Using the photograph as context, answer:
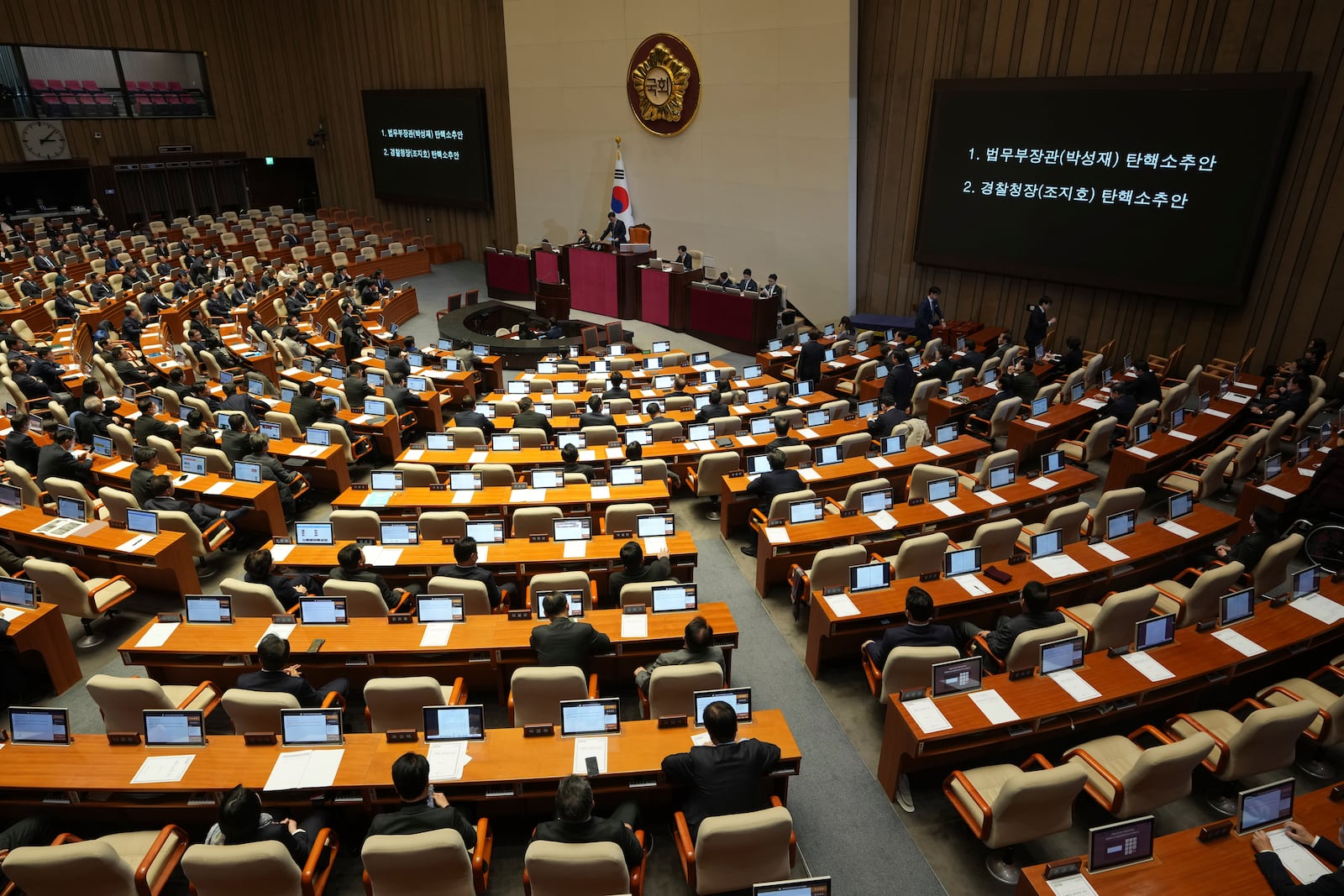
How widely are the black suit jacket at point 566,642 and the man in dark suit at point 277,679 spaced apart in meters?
1.45

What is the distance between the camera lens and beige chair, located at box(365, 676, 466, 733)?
4801 mm

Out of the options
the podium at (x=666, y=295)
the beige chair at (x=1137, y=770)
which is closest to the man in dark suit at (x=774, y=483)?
the beige chair at (x=1137, y=770)

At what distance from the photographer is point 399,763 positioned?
12.4 ft

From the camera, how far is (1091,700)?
15.9ft

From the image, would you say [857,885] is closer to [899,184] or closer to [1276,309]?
[1276,309]

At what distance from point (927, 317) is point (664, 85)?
8.50 m

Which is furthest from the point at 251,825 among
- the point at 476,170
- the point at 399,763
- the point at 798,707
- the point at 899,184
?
the point at 476,170

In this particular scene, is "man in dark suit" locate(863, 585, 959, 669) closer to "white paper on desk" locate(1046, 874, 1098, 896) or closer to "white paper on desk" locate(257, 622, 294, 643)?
A: "white paper on desk" locate(1046, 874, 1098, 896)

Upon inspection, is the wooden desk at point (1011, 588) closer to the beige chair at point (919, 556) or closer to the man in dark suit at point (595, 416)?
the beige chair at point (919, 556)

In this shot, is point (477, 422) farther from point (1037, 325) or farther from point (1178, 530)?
point (1037, 325)

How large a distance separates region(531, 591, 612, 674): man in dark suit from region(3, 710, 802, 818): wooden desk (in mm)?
721

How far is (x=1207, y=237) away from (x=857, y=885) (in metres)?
11.6

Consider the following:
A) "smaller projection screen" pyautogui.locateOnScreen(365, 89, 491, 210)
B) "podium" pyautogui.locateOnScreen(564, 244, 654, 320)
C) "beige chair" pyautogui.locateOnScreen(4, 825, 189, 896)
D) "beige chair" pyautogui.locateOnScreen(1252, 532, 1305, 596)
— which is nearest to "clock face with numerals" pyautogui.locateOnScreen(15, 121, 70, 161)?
"smaller projection screen" pyautogui.locateOnScreen(365, 89, 491, 210)

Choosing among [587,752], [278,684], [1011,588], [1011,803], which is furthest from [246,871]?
[1011,588]
